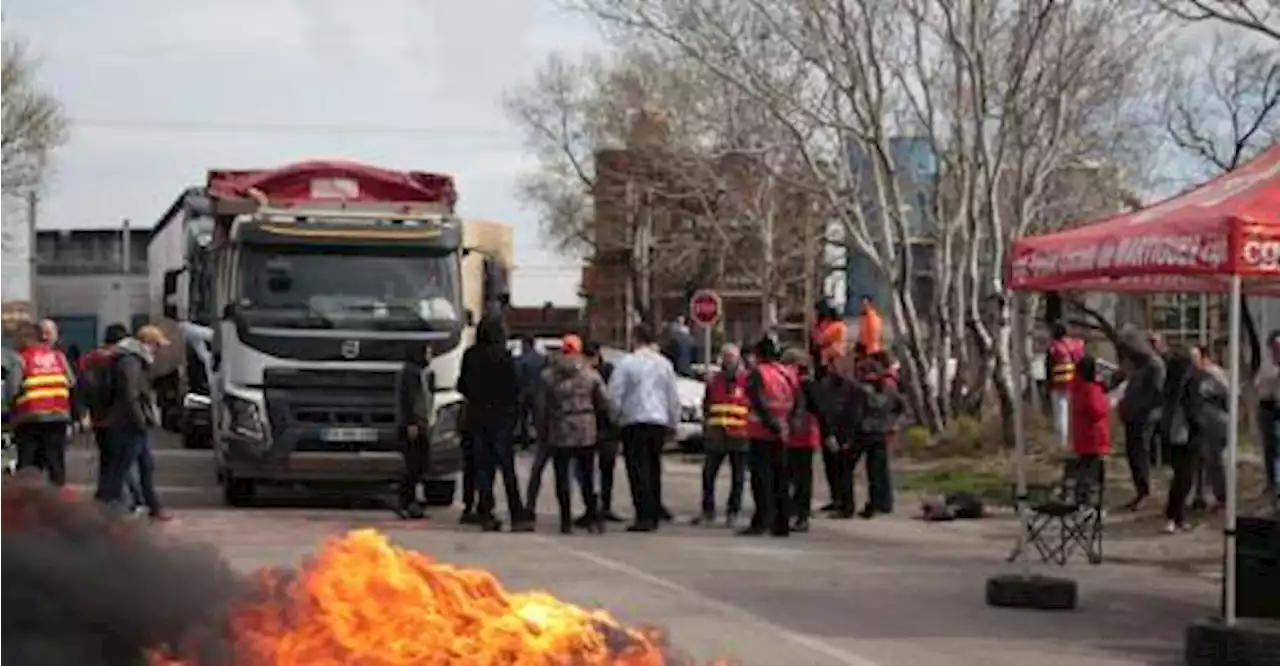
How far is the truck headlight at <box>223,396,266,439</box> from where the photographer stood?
19203 millimetres

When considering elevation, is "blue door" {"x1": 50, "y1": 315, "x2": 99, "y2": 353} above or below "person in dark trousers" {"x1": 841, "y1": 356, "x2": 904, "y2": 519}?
above

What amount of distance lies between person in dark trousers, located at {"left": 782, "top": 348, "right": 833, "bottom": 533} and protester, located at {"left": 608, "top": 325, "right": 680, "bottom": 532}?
45.3 inches

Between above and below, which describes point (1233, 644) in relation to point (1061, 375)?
Answer: below

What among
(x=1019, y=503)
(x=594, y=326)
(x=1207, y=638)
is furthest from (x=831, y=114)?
(x=594, y=326)

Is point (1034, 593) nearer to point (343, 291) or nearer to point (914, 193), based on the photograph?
point (343, 291)

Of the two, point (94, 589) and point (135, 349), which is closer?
point (94, 589)

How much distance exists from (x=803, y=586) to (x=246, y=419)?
6.77m

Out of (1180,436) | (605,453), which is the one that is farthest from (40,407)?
(1180,436)

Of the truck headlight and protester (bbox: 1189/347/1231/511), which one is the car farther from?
protester (bbox: 1189/347/1231/511)

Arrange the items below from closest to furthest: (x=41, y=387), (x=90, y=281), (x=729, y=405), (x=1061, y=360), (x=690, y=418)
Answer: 1. (x=41, y=387)
2. (x=729, y=405)
3. (x=1061, y=360)
4. (x=690, y=418)
5. (x=90, y=281)

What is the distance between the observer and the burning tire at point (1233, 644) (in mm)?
10953

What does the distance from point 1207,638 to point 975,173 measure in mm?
19389

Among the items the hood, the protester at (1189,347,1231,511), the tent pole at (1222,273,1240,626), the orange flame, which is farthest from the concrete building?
the orange flame

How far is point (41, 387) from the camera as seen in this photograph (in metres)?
18.1
